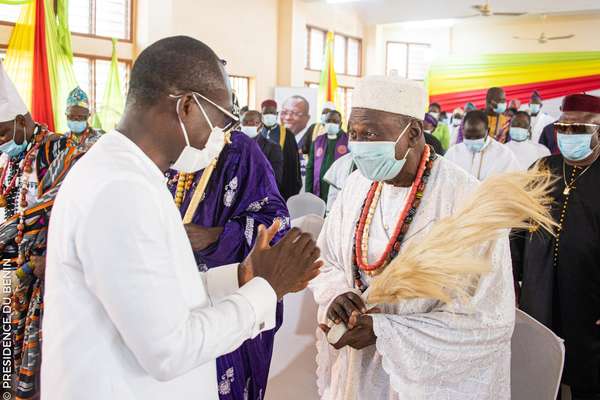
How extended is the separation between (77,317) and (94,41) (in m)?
9.61

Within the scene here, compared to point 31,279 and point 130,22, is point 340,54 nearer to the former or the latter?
point 130,22

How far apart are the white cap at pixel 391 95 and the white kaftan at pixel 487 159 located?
313 centimetres

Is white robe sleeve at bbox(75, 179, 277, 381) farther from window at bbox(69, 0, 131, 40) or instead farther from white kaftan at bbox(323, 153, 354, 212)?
window at bbox(69, 0, 131, 40)

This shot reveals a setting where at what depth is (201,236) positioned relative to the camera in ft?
8.09

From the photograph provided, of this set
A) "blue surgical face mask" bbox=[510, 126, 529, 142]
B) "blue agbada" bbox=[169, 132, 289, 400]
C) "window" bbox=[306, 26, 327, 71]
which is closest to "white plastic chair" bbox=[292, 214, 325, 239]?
A: "blue agbada" bbox=[169, 132, 289, 400]

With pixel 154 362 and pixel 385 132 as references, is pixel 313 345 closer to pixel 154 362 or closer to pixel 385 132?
pixel 385 132

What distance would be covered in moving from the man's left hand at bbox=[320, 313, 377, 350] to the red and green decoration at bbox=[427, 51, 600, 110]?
672 inches

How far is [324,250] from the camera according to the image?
231 cm

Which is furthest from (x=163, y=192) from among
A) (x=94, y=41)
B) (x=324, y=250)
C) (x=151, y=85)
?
(x=94, y=41)

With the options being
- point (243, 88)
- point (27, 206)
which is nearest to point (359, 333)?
point (27, 206)

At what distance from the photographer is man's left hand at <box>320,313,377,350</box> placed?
180cm

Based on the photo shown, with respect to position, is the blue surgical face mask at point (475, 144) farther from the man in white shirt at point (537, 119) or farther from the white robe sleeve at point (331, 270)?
the man in white shirt at point (537, 119)

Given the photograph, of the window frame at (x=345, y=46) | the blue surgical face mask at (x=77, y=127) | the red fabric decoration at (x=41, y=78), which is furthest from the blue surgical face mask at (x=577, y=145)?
the window frame at (x=345, y=46)

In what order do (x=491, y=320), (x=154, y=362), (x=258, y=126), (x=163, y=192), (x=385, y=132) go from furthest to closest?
1. (x=258, y=126)
2. (x=385, y=132)
3. (x=491, y=320)
4. (x=163, y=192)
5. (x=154, y=362)
